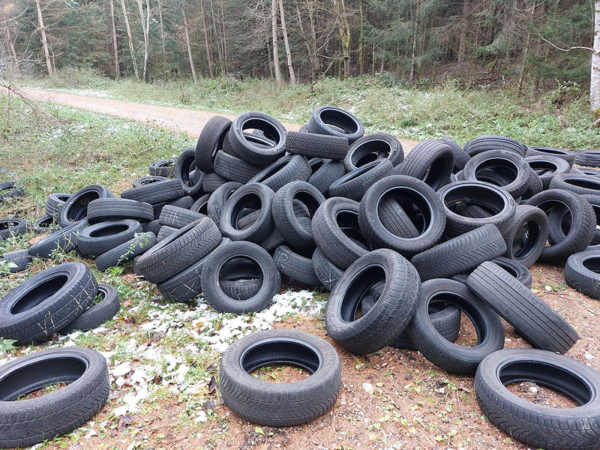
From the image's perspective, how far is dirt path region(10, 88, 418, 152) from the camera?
17.4 metres

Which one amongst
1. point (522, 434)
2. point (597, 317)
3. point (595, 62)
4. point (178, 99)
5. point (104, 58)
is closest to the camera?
point (522, 434)

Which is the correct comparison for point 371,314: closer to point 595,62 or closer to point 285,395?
point 285,395

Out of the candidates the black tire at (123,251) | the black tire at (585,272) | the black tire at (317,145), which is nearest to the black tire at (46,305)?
the black tire at (123,251)

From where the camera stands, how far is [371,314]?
13.5 feet

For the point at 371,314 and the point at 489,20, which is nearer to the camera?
the point at 371,314

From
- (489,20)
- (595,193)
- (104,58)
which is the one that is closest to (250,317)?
(595,193)

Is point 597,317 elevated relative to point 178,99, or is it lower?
lower

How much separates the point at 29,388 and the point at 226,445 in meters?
2.50

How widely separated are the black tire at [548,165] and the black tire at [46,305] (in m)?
8.86

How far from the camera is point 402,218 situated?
5.62 meters

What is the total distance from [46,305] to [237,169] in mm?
4344

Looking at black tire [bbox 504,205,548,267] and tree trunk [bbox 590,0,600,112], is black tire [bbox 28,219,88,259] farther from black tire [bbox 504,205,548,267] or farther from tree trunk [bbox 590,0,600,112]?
tree trunk [bbox 590,0,600,112]

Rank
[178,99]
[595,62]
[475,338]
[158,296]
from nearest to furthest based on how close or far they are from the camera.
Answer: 1. [475,338]
2. [158,296]
3. [595,62]
4. [178,99]

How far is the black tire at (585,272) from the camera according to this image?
568 cm
